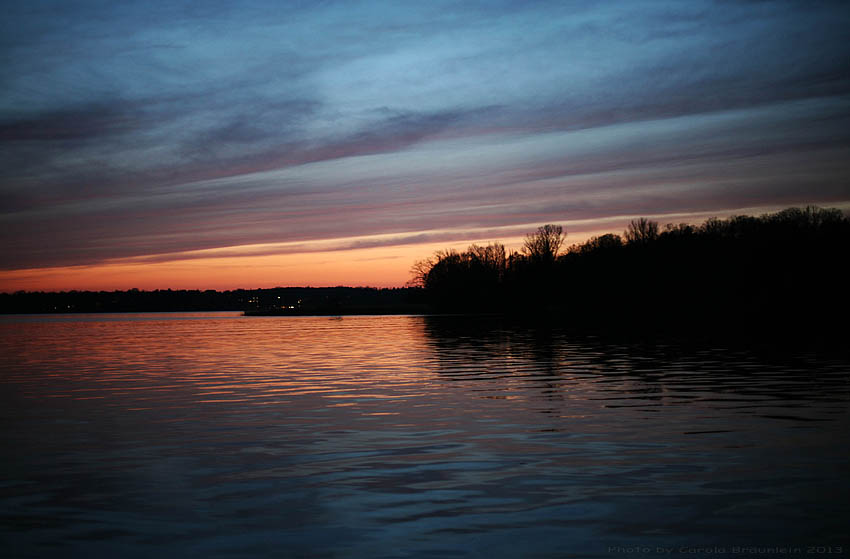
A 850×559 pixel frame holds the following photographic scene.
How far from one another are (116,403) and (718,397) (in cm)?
2032

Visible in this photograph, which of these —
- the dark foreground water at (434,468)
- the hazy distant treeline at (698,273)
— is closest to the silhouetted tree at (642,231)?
the hazy distant treeline at (698,273)

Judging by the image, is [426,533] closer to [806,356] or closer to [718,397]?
[718,397]

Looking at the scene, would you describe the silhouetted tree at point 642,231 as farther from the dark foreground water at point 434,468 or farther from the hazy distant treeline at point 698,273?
the dark foreground water at point 434,468

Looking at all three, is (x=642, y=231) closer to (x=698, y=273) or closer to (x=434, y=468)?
(x=698, y=273)

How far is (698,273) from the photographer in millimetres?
136625

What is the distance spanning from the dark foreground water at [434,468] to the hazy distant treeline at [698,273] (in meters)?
68.9

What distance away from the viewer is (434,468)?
555 inches

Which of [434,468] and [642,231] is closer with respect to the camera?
[434,468]

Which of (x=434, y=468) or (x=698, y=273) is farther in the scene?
(x=698, y=273)

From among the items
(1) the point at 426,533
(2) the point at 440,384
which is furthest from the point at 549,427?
(2) the point at 440,384

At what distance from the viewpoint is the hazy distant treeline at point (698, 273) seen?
113438 mm

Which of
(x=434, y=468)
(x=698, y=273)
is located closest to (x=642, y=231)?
(x=698, y=273)

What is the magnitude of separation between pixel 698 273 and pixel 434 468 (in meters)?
133

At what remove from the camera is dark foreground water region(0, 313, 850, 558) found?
32.1 ft
